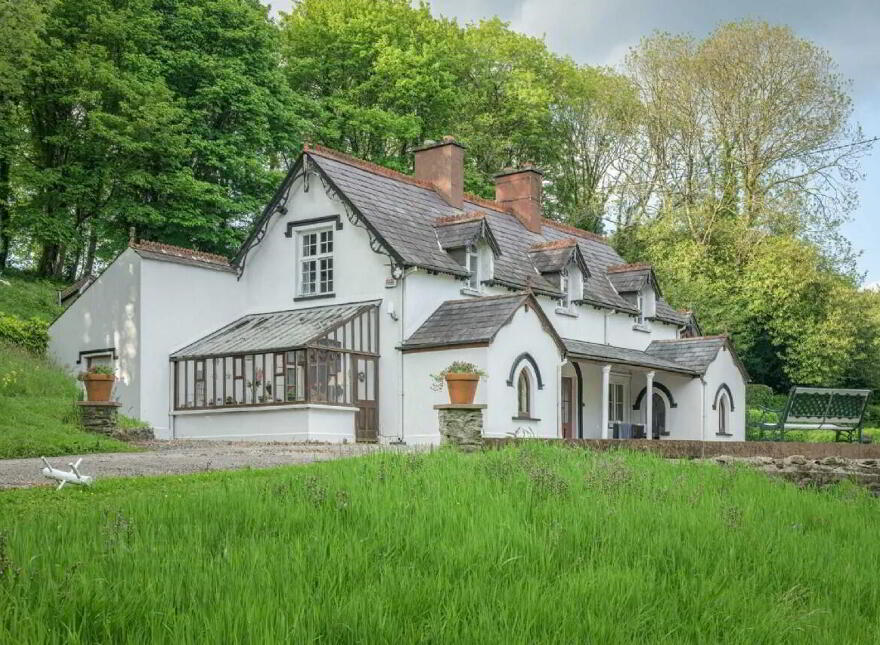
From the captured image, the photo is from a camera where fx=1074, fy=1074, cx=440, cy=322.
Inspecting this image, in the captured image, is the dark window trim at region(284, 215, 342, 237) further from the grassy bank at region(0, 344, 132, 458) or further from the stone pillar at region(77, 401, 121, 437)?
the stone pillar at region(77, 401, 121, 437)

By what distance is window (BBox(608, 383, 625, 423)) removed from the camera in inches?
1345

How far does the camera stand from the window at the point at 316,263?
2769 cm

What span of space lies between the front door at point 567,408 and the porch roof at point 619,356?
125 centimetres

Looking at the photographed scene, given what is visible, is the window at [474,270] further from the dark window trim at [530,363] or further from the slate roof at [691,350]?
the slate roof at [691,350]

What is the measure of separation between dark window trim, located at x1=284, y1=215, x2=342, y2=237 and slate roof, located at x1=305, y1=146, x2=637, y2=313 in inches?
30.2

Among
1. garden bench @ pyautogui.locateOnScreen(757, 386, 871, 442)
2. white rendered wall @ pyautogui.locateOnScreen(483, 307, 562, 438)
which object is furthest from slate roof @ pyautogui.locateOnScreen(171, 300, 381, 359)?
garden bench @ pyautogui.locateOnScreen(757, 386, 871, 442)

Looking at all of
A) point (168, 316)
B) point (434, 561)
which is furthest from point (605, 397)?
point (434, 561)

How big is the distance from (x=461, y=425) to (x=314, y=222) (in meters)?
12.8

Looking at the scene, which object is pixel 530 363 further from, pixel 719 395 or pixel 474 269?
pixel 719 395

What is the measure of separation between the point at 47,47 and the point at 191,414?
1550 centimetres

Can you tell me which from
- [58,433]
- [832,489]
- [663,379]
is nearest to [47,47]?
[58,433]

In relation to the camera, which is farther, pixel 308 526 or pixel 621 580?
pixel 308 526

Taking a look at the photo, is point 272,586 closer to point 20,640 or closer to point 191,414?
point 20,640

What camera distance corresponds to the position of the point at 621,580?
6988 mm
